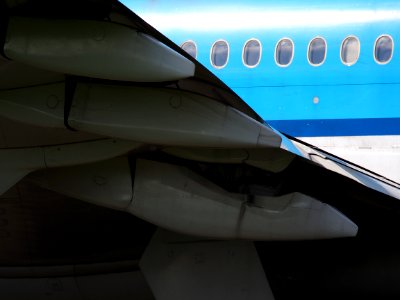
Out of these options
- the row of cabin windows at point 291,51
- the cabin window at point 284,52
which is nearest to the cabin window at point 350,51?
the row of cabin windows at point 291,51

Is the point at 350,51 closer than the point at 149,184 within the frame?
No

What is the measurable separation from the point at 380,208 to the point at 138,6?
334 centimetres

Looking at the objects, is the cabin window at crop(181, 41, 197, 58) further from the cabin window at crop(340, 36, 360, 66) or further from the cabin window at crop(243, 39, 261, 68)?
the cabin window at crop(340, 36, 360, 66)

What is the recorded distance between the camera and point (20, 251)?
5039 mm

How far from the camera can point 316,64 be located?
6340 mm

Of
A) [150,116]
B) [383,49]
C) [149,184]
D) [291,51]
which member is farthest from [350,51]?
[150,116]

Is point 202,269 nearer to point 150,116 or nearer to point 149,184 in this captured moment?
point 149,184

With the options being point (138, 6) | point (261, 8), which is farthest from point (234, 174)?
point (138, 6)

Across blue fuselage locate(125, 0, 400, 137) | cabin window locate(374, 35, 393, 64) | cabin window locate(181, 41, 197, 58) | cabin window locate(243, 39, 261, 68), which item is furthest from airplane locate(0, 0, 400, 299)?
cabin window locate(181, 41, 197, 58)

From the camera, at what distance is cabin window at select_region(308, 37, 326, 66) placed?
20.7 feet

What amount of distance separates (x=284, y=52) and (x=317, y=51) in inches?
11.6

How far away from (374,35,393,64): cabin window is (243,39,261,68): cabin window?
1.02 metres

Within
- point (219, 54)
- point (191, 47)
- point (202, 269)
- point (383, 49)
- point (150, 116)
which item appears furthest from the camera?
point (191, 47)

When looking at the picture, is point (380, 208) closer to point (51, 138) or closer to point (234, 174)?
point (234, 174)
